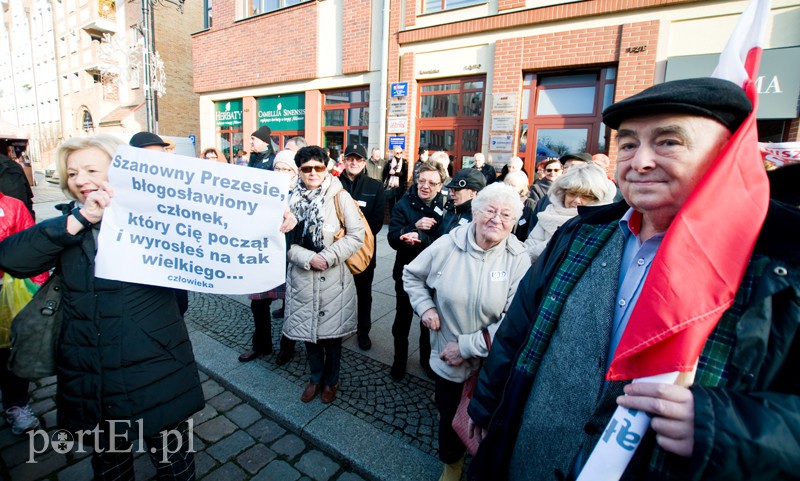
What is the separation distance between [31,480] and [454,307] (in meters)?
2.80

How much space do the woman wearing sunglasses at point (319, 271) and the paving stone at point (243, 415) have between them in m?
0.40

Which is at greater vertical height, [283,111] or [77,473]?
[283,111]

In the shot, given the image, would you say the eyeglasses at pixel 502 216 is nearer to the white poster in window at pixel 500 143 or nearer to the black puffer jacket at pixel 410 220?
the black puffer jacket at pixel 410 220

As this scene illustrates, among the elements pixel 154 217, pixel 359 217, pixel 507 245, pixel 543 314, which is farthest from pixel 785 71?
pixel 154 217

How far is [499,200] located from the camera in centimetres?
224

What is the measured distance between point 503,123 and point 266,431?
7.10m

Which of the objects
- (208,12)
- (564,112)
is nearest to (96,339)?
(564,112)

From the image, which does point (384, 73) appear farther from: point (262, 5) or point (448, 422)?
point (448, 422)

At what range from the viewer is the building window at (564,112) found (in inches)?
280

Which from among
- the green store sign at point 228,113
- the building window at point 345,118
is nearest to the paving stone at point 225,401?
the building window at point 345,118

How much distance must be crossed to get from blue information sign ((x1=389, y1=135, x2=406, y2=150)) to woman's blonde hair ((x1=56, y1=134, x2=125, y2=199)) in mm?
7653

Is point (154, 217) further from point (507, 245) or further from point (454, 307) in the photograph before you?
point (507, 245)

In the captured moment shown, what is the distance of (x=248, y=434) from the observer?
9.13ft

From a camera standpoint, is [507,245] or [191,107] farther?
[191,107]
